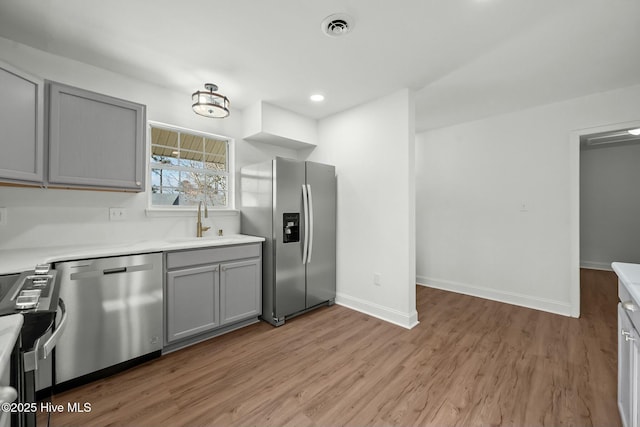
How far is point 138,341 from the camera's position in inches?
81.6

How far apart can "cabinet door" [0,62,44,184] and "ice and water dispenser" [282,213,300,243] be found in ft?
6.41

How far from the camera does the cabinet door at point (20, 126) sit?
1.66 metres

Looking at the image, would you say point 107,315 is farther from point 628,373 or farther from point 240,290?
point 628,373

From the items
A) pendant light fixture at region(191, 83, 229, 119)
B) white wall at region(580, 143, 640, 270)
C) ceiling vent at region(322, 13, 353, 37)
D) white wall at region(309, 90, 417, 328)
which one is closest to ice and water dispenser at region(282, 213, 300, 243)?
white wall at region(309, 90, 417, 328)

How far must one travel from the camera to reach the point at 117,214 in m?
2.47

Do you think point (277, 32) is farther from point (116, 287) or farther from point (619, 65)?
point (619, 65)

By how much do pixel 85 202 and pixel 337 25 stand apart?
2.53 metres

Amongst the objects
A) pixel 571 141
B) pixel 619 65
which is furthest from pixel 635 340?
pixel 571 141

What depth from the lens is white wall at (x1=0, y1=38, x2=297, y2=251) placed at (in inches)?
80.8

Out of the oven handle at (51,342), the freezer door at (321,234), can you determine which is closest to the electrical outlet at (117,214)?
the oven handle at (51,342)

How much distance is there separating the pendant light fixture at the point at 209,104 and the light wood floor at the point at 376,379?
2.14m

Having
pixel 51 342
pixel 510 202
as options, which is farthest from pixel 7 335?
pixel 510 202

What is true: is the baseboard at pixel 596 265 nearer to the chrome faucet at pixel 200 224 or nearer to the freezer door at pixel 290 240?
the freezer door at pixel 290 240

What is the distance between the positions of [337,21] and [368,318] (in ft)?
9.27
